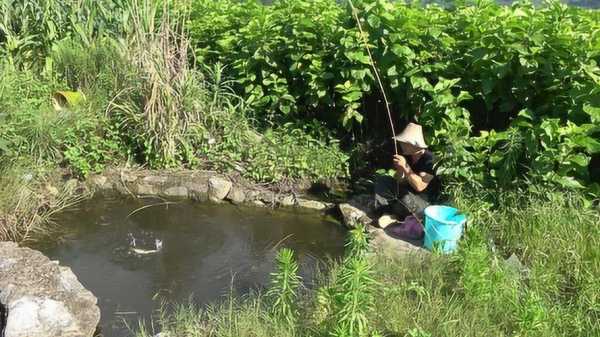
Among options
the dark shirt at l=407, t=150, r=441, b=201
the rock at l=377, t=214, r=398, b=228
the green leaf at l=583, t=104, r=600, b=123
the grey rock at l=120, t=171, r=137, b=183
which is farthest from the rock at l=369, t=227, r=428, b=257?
the grey rock at l=120, t=171, r=137, b=183

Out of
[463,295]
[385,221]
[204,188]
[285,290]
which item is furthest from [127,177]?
[463,295]

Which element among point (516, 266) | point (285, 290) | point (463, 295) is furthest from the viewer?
point (516, 266)

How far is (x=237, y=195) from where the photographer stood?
6008 millimetres

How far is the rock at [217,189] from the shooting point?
6.00 meters

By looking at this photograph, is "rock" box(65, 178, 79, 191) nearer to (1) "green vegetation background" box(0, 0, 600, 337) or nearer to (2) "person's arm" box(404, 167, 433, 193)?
(1) "green vegetation background" box(0, 0, 600, 337)

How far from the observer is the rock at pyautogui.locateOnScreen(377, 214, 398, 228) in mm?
5344

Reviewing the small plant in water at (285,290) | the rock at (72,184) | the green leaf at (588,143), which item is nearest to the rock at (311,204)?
the rock at (72,184)

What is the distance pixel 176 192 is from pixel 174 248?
0.95 meters

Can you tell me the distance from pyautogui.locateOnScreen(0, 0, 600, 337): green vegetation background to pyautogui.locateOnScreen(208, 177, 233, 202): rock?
0.92ft

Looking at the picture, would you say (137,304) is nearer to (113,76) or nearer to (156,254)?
(156,254)

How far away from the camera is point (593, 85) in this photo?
468cm

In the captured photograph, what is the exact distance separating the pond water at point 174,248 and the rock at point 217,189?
9cm

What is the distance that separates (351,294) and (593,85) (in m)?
2.69

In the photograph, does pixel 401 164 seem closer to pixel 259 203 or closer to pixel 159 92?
pixel 259 203
